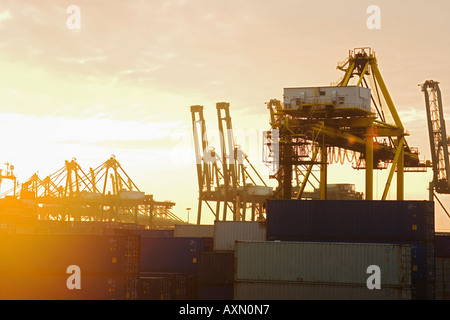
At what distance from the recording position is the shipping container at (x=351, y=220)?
40719mm

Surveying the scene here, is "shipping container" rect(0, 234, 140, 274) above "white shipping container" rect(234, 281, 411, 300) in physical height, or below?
above

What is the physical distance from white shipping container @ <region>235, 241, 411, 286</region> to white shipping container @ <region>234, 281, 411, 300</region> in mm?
278

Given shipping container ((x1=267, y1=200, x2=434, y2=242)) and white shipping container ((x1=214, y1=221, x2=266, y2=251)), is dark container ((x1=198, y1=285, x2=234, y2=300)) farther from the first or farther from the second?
white shipping container ((x1=214, y1=221, x2=266, y2=251))

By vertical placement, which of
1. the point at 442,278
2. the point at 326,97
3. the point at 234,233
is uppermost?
the point at 326,97

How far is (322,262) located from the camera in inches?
1423

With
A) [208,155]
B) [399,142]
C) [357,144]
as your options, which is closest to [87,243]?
[357,144]

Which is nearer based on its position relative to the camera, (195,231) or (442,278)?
(442,278)

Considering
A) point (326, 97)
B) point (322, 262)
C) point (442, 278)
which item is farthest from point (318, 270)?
point (326, 97)

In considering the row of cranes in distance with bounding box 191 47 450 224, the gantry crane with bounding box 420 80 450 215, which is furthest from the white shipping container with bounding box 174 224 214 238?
the gantry crane with bounding box 420 80 450 215

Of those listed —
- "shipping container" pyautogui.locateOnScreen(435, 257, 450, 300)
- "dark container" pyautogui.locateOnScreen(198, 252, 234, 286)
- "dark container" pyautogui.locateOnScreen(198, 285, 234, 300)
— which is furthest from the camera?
"shipping container" pyautogui.locateOnScreen(435, 257, 450, 300)

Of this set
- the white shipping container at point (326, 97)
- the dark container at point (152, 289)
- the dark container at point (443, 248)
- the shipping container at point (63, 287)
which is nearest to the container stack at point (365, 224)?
the dark container at point (152, 289)

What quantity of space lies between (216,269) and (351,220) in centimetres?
895

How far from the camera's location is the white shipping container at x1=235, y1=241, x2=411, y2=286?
35.2 metres

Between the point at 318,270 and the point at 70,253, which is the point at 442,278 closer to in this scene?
the point at 318,270
